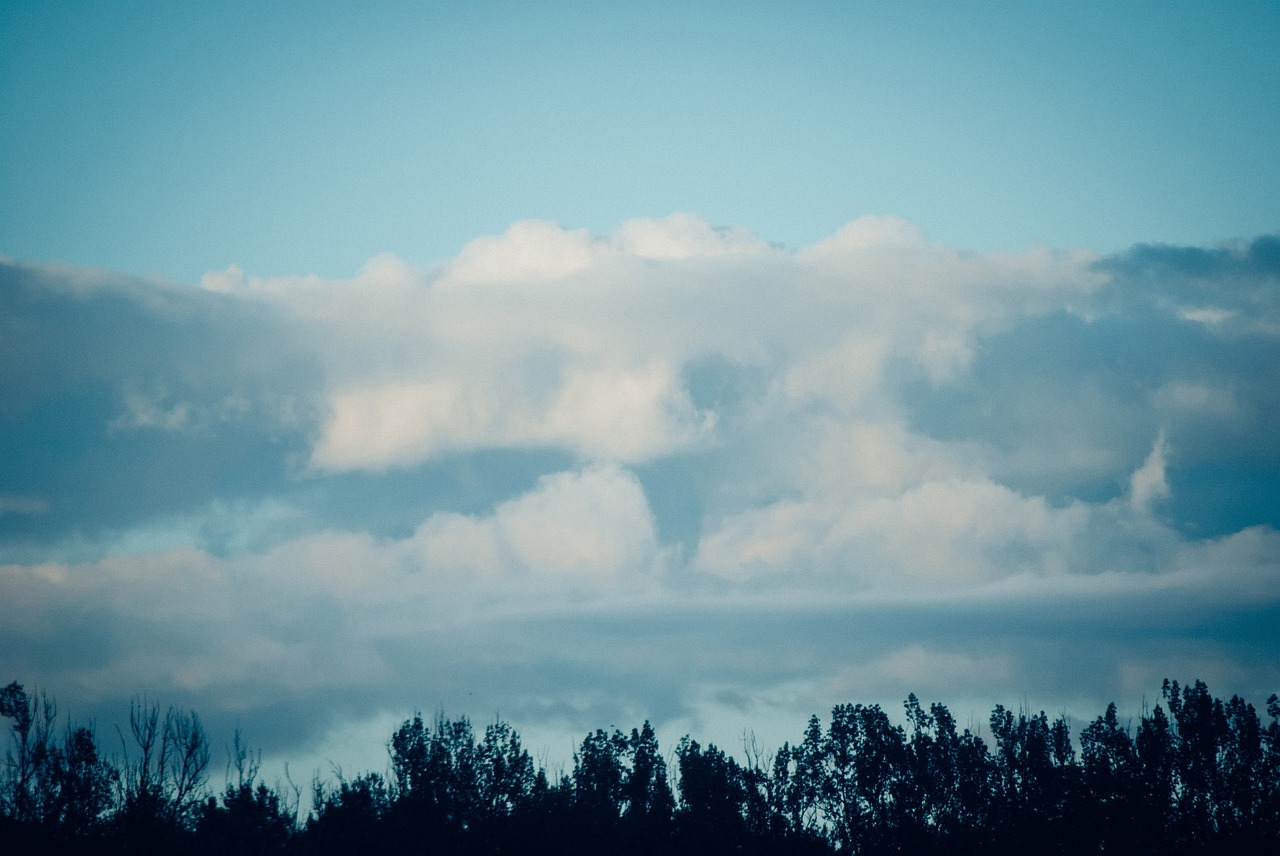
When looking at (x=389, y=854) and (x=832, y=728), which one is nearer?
(x=389, y=854)

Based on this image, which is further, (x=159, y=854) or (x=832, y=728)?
(x=832, y=728)

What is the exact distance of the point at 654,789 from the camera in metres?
83.9

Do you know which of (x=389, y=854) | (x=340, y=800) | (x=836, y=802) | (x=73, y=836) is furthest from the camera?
(x=836, y=802)

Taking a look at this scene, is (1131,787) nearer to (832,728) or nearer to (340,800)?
(832,728)

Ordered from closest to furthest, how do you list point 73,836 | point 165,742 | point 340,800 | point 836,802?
point 73,836, point 165,742, point 340,800, point 836,802

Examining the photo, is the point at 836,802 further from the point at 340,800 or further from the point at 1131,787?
the point at 340,800

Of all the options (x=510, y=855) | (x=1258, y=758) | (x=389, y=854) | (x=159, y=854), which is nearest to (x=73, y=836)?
(x=159, y=854)

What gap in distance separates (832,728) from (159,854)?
4806cm

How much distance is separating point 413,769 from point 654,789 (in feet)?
59.1

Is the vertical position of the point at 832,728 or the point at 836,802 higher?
the point at 832,728

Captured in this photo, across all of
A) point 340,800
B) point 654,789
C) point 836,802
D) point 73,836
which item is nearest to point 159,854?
point 73,836

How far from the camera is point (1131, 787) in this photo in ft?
241

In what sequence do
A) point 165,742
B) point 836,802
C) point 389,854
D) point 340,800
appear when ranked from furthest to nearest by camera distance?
1. point 836,802
2. point 340,800
3. point 389,854
4. point 165,742

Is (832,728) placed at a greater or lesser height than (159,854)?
greater
